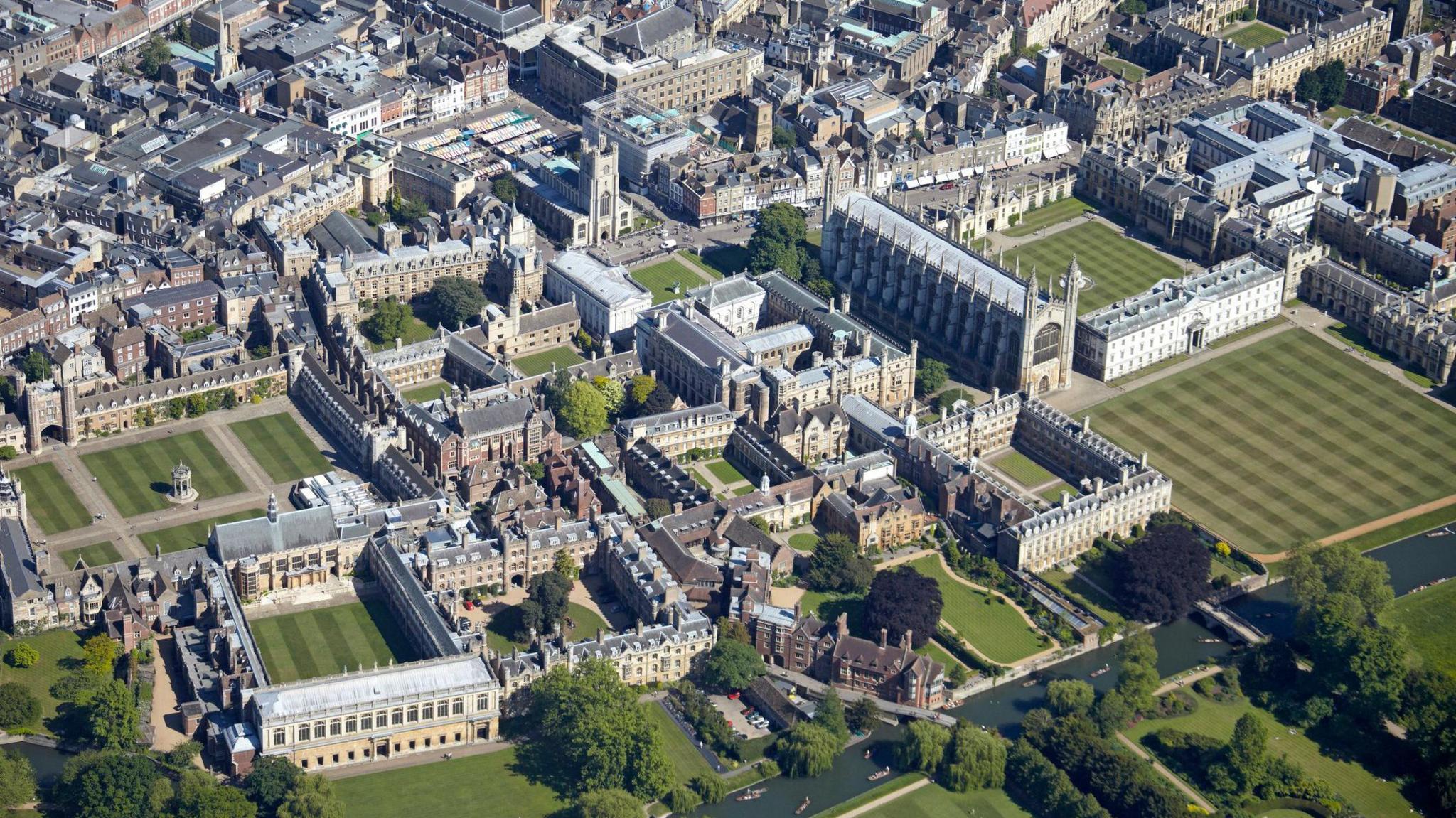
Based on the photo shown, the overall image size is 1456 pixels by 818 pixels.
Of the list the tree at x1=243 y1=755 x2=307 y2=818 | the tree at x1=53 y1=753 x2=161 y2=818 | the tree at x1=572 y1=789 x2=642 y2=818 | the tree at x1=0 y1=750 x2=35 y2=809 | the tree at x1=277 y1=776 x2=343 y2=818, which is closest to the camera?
the tree at x1=53 y1=753 x2=161 y2=818

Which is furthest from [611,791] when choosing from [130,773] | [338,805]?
[130,773]

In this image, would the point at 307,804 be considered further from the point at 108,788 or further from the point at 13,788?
the point at 13,788

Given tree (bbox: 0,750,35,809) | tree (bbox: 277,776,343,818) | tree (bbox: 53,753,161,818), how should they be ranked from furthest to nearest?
1. tree (bbox: 0,750,35,809)
2. tree (bbox: 277,776,343,818)
3. tree (bbox: 53,753,161,818)

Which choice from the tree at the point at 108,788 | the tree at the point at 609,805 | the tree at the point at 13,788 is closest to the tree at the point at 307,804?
the tree at the point at 108,788

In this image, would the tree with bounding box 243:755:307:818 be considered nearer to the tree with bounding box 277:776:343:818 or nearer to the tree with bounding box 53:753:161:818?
the tree with bounding box 277:776:343:818

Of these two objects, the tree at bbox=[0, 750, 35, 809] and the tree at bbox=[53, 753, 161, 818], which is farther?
the tree at bbox=[0, 750, 35, 809]

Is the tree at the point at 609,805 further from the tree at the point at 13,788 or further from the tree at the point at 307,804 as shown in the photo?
the tree at the point at 13,788

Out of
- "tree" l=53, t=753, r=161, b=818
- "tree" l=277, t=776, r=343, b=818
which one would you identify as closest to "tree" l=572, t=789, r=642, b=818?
"tree" l=277, t=776, r=343, b=818

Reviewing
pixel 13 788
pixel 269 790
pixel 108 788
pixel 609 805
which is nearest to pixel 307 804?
pixel 269 790
